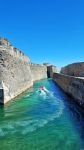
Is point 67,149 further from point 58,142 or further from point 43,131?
point 43,131

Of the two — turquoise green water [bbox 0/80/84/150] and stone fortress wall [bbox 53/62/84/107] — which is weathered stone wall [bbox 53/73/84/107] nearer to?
stone fortress wall [bbox 53/62/84/107]

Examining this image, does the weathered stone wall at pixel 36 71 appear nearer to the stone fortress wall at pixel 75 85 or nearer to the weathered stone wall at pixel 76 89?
the stone fortress wall at pixel 75 85

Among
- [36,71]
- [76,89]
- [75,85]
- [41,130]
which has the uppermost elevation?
[36,71]

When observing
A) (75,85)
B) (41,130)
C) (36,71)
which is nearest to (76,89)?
(75,85)

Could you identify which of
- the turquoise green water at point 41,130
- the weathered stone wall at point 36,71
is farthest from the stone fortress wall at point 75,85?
the weathered stone wall at point 36,71

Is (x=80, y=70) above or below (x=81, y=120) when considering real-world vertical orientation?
above

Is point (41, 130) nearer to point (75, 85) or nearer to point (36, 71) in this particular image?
point (75, 85)

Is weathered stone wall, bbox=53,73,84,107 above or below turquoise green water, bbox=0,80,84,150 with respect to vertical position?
above

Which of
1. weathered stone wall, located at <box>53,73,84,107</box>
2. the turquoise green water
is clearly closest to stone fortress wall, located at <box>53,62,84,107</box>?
weathered stone wall, located at <box>53,73,84,107</box>

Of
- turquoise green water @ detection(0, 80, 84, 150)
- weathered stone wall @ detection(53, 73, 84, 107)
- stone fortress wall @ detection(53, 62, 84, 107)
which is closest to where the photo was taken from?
turquoise green water @ detection(0, 80, 84, 150)

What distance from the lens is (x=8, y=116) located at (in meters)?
11.5

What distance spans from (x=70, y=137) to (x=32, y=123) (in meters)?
2.44

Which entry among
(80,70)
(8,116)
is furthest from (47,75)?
(8,116)

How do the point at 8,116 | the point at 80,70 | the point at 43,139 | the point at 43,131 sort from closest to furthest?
the point at 43,139 → the point at 43,131 → the point at 8,116 → the point at 80,70
